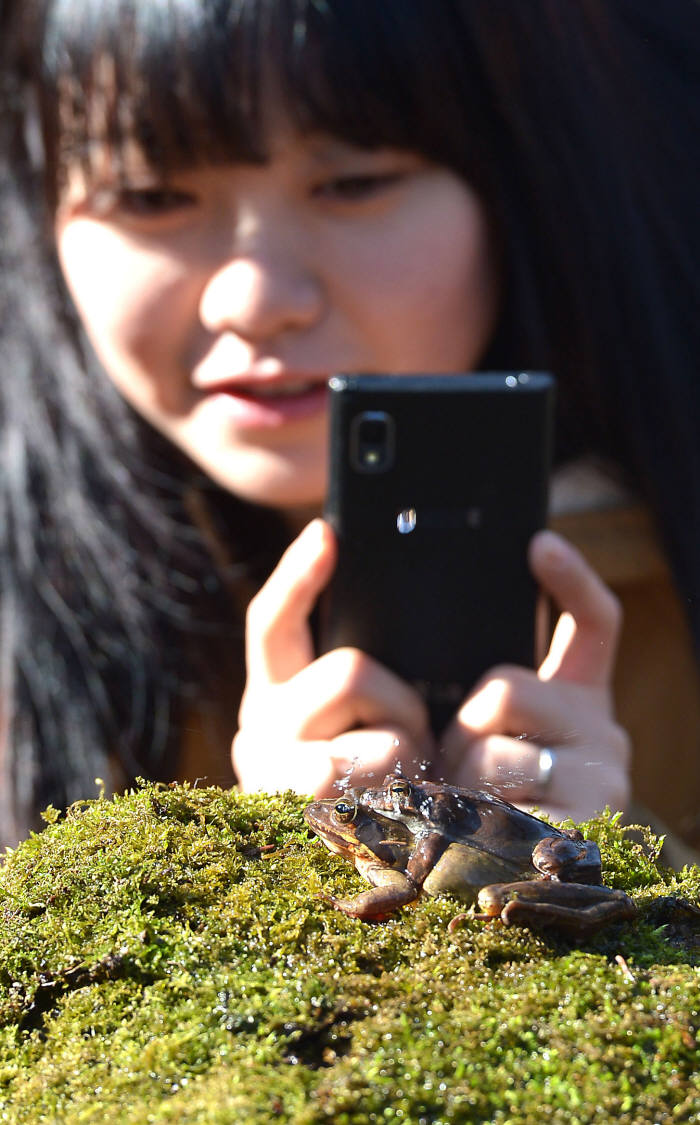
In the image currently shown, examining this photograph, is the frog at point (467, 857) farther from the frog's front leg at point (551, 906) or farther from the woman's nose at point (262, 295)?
the woman's nose at point (262, 295)

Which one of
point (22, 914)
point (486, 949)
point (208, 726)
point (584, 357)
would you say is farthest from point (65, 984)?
point (584, 357)

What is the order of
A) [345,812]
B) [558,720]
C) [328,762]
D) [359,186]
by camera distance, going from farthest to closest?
[359,186]
[558,720]
[328,762]
[345,812]

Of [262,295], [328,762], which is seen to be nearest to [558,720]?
[328,762]

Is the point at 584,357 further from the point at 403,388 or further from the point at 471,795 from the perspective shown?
the point at 471,795

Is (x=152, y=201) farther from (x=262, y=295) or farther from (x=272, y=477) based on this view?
(x=272, y=477)

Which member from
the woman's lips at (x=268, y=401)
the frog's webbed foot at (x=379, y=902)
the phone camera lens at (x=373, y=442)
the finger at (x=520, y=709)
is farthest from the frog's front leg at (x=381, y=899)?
the woman's lips at (x=268, y=401)

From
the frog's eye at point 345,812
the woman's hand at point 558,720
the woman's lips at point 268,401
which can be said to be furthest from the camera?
the woman's lips at point 268,401

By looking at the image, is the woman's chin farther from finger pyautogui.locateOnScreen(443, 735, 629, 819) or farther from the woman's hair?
finger pyautogui.locateOnScreen(443, 735, 629, 819)
